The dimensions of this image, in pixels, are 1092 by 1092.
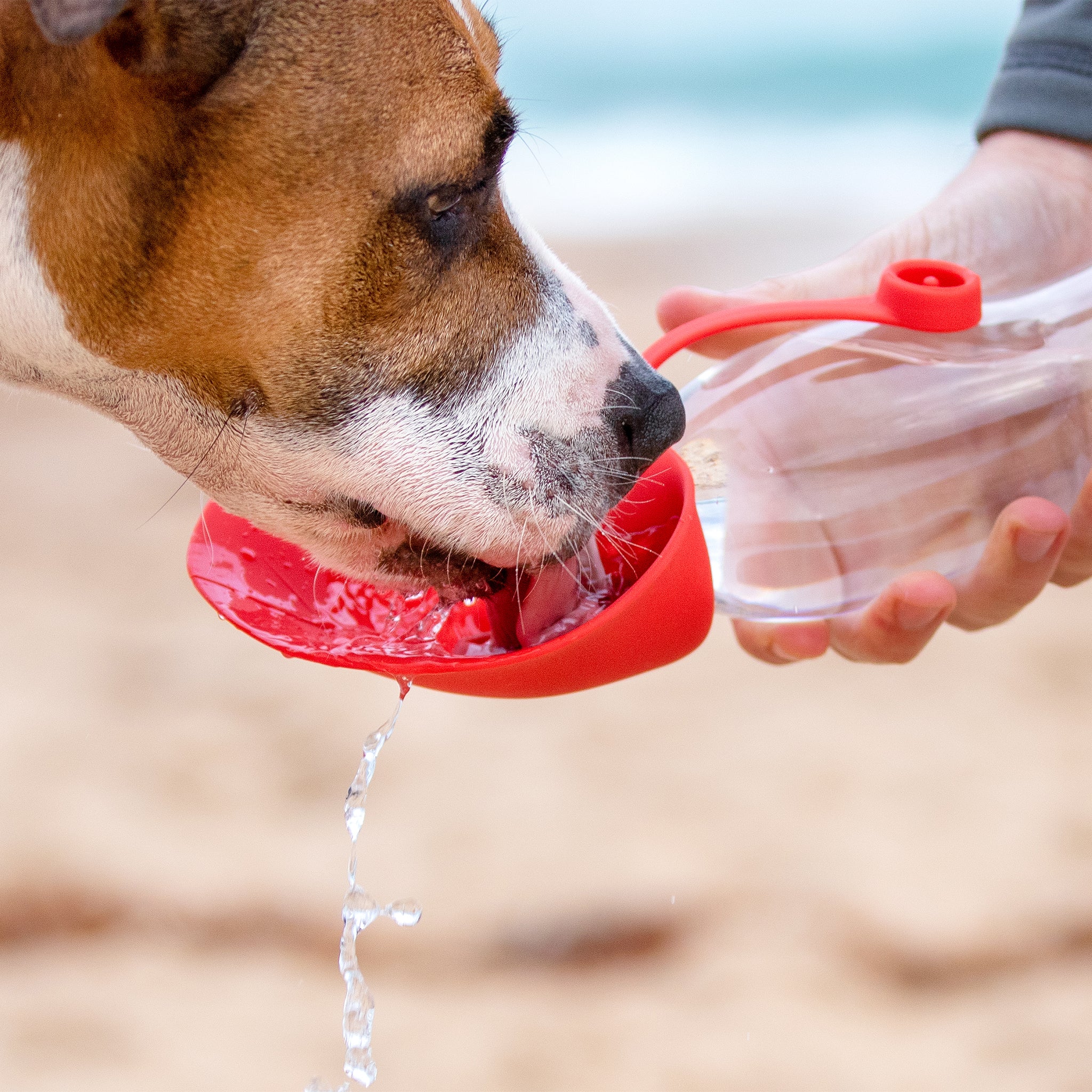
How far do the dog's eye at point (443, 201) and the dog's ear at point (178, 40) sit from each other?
252 mm

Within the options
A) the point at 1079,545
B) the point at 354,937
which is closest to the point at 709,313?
the point at 1079,545

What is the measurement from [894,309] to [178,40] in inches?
37.2

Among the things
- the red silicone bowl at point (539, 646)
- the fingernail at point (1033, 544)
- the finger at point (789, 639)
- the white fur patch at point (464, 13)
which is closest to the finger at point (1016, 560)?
the fingernail at point (1033, 544)

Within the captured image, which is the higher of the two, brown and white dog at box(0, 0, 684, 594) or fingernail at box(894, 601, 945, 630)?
brown and white dog at box(0, 0, 684, 594)

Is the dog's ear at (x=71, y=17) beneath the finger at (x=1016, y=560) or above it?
above

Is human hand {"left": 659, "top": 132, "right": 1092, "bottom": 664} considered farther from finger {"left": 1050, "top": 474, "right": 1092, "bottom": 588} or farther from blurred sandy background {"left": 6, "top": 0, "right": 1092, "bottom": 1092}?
blurred sandy background {"left": 6, "top": 0, "right": 1092, "bottom": 1092}

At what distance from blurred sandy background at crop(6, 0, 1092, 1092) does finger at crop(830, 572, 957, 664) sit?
0.64 metres

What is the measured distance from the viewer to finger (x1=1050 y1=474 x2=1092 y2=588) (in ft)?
6.44

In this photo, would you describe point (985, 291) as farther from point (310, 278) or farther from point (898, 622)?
point (310, 278)

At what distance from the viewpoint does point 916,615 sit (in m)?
1.92

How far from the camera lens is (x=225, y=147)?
1.43m

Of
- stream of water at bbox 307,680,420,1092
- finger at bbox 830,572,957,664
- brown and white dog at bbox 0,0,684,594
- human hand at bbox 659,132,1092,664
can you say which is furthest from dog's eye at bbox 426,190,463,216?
finger at bbox 830,572,957,664

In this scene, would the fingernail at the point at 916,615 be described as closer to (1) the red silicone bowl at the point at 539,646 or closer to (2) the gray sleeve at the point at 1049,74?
(1) the red silicone bowl at the point at 539,646

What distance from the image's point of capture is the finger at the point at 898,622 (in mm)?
1896
